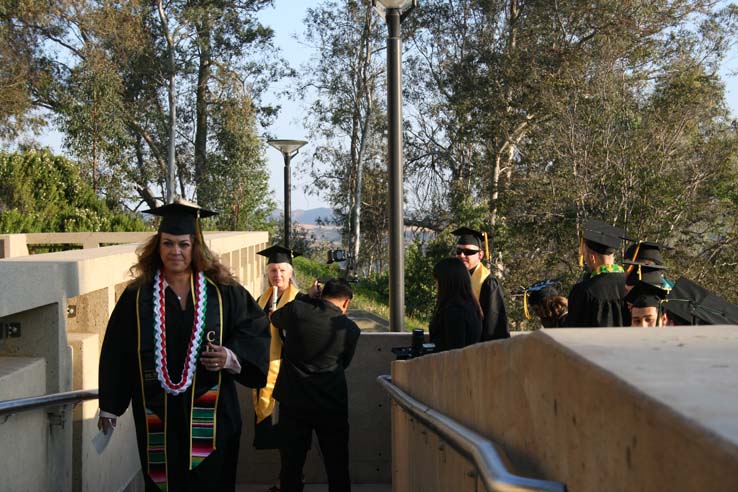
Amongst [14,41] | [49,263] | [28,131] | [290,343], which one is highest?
[14,41]

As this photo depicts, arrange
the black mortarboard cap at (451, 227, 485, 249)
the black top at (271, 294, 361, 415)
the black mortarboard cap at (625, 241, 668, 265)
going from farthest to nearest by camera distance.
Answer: the black mortarboard cap at (451, 227, 485, 249), the black mortarboard cap at (625, 241, 668, 265), the black top at (271, 294, 361, 415)

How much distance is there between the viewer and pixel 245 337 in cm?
486

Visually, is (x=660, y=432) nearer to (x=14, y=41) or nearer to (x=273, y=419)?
(x=273, y=419)

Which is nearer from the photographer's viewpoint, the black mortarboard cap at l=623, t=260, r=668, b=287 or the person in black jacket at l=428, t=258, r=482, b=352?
the black mortarboard cap at l=623, t=260, r=668, b=287

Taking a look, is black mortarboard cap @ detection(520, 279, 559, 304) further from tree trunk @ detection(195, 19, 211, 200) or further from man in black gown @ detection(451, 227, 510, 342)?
tree trunk @ detection(195, 19, 211, 200)

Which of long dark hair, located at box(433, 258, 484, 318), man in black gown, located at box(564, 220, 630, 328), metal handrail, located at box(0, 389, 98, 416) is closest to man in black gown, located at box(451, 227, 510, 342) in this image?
long dark hair, located at box(433, 258, 484, 318)

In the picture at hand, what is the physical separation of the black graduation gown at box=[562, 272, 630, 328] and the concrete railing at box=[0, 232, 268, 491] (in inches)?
114

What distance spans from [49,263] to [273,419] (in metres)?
3.32

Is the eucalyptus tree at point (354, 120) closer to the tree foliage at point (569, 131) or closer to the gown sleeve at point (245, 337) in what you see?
the tree foliage at point (569, 131)

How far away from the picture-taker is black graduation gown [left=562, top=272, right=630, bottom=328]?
642 centimetres

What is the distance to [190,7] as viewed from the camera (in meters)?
38.2

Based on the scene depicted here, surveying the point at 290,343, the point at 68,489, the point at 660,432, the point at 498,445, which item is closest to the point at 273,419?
the point at 290,343

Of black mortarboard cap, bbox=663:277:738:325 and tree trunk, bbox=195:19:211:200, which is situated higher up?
tree trunk, bbox=195:19:211:200

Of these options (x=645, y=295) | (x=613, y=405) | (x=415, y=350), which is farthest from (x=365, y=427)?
(x=613, y=405)
